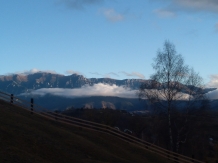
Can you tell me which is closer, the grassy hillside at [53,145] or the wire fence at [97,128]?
the grassy hillside at [53,145]

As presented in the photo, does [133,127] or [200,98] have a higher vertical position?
[200,98]

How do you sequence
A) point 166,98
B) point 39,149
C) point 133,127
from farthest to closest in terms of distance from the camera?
1. point 133,127
2. point 166,98
3. point 39,149

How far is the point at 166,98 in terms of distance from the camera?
43.9 metres

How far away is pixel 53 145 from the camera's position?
2614cm

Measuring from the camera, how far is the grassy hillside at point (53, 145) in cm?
2203

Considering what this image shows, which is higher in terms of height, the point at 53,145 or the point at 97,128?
the point at 53,145

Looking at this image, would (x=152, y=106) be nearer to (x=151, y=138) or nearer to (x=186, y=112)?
(x=186, y=112)

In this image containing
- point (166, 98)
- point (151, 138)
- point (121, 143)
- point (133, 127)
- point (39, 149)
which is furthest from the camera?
point (133, 127)

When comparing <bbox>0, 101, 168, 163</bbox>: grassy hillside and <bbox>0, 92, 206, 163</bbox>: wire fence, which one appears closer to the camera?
<bbox>0, 101, 168, 163</bbox>: grassy hillside

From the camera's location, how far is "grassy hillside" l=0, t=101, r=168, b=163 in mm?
22031

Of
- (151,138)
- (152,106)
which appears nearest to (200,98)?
(152,106)

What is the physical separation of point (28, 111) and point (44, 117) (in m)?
1.66

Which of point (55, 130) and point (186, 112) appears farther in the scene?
point (186, 112)

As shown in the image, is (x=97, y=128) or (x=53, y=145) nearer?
(x=53, y=145)
